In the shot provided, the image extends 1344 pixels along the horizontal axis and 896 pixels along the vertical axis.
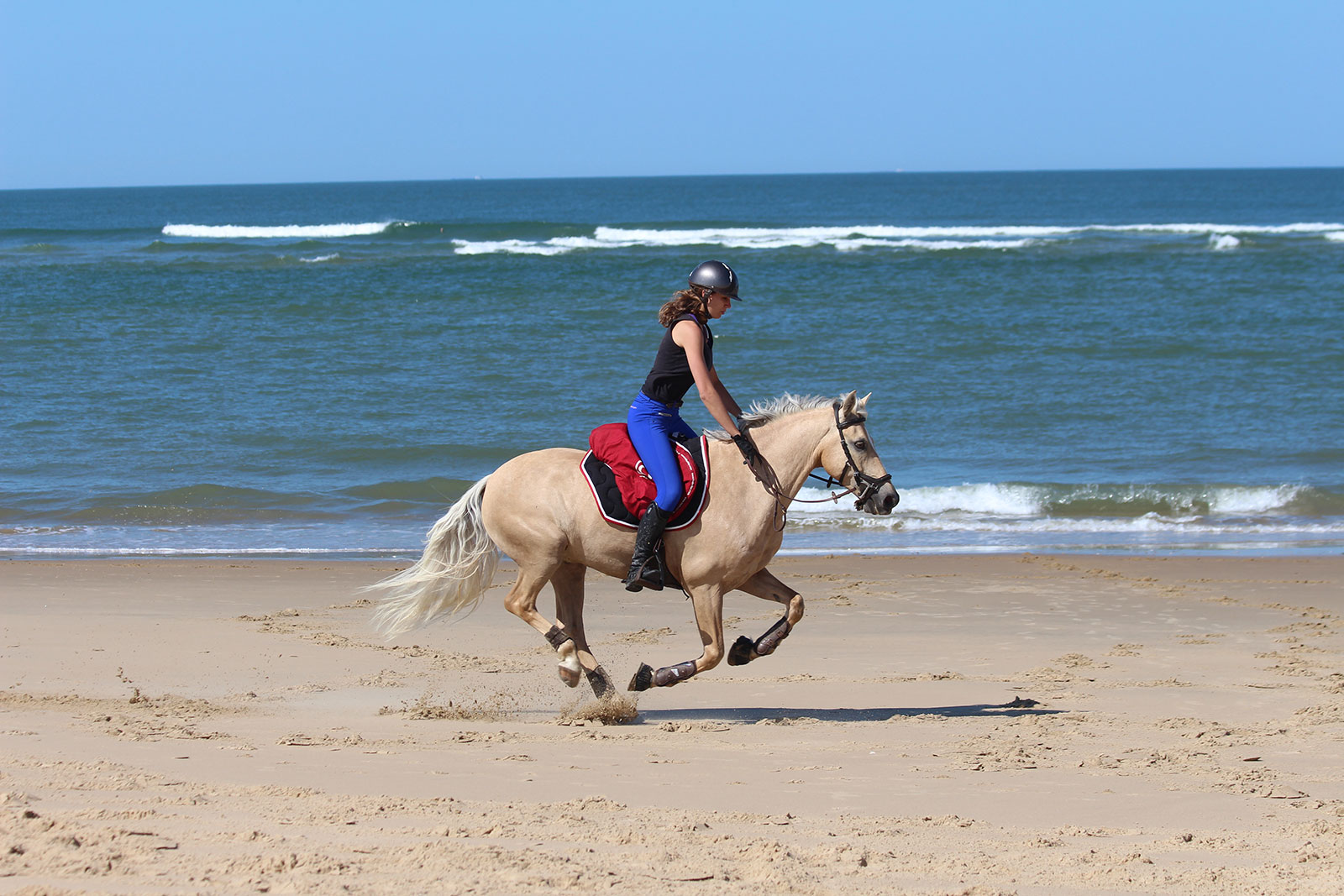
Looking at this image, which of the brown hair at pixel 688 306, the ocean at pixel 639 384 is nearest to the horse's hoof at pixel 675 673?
the brown hair at pixel 688 306

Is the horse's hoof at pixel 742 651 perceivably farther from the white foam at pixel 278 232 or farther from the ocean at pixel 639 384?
the white foam at pixel 278 232

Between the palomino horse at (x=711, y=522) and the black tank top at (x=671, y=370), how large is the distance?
1.19 ft

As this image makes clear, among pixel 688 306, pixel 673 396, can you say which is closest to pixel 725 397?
pixel 673 396

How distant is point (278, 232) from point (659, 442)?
6554 centimetres

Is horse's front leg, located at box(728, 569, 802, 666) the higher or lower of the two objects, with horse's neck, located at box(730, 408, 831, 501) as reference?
lower

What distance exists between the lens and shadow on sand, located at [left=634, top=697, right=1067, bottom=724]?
6508mm

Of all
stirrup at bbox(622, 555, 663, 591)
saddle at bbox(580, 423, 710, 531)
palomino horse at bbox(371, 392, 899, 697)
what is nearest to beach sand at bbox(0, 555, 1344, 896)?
palomino horse at bbox(371, 392, 899, 697)

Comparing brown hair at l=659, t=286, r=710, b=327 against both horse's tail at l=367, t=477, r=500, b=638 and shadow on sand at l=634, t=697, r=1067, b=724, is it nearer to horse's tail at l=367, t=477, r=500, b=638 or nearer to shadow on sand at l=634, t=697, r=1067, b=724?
horse's tail at l=367, t=477, r=500, b=638

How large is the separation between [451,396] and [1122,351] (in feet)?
40.6

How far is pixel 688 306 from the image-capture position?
6309 mm

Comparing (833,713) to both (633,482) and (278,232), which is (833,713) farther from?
(278,232)

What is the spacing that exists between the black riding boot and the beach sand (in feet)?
2.39

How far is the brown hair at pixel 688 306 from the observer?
20.7ft

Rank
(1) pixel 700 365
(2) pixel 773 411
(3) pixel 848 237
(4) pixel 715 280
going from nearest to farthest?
(1) pixel 700 365 < (4) pixel 715 280 < (2) pixel 773 411 < (3) pixel 848 237
